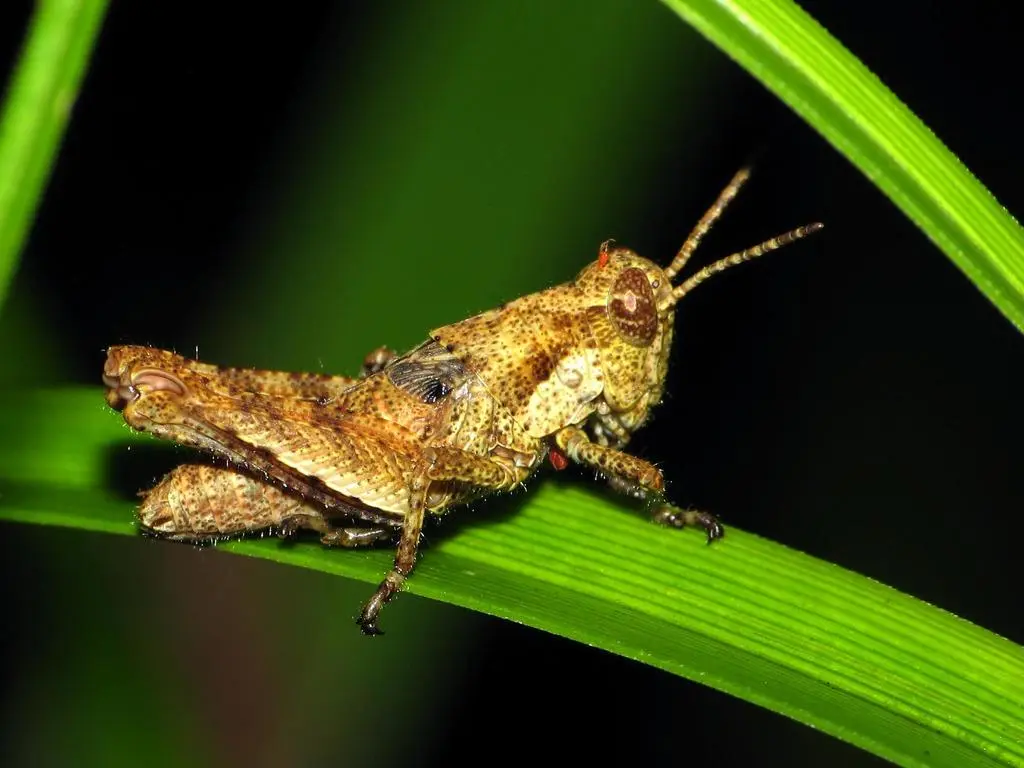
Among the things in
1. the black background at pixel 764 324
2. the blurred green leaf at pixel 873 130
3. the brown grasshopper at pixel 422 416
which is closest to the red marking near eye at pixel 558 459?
the brown grasshopper at pixel 422 416

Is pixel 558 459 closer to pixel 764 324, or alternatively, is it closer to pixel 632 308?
pixel 632 308

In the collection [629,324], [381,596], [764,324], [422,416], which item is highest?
[764,324]

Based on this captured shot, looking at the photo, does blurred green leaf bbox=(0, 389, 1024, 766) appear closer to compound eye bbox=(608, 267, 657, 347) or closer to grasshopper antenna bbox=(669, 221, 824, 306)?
compound eye bbox=(608, 267, 657, 347)

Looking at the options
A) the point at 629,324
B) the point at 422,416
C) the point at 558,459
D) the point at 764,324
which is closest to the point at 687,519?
the point at 558,459

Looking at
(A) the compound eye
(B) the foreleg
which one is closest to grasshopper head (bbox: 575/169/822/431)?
(A) the compound eye

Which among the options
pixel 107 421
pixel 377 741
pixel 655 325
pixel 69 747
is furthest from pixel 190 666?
pixel 655 325

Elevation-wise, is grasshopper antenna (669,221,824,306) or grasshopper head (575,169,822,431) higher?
grasshopper antenna (669,221,824,306)
